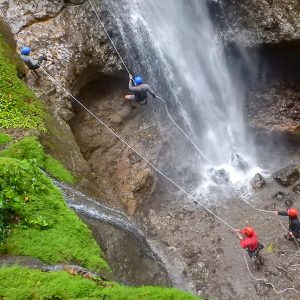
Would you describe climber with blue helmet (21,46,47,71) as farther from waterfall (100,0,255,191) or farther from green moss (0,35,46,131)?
waterfall (100,0,255,191)

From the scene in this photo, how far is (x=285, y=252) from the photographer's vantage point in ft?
37.9

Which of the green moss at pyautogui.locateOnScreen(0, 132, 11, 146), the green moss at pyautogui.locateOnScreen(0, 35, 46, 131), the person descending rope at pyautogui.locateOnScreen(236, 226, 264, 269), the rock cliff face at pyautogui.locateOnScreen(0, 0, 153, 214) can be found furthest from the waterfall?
the green moss at pyautogui.locateOnScreen(0, 132, 11, 146)

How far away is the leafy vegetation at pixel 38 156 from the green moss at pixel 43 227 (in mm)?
1231

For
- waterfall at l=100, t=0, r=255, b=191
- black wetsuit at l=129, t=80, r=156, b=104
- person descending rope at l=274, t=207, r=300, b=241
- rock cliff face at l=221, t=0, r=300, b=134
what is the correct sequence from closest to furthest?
person descending rope at l=274, t=207, r=300, b=241 < black wetsuit at l=129, t=80, r=156, b=104 < rock cliff face at l=221, t=0, r=300, b=134 < waterfall at l=100, t=0, r=255, b=191

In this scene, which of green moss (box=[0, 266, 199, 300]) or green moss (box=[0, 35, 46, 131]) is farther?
green moss (box=[0, 35, 46, 131])

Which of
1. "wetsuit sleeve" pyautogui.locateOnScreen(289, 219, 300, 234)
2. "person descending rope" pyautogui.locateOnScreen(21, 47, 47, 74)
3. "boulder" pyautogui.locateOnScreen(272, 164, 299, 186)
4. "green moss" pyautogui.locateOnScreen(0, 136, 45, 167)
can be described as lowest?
"boulder" pyautogui.locateOnScreen(272, 164, 299, 186)

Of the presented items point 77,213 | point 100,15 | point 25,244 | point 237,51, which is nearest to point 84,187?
point 77,213

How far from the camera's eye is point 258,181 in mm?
13836

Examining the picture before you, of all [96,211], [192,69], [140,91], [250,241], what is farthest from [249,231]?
[192,69]

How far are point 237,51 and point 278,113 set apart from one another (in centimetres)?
300

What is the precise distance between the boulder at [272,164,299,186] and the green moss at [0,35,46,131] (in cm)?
805

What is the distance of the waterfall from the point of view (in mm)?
14883

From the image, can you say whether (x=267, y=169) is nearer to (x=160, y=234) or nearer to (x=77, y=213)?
(x=160, y=234)

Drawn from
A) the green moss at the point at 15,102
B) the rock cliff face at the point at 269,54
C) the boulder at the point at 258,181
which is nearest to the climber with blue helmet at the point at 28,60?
the green moss at the point at 15,102
